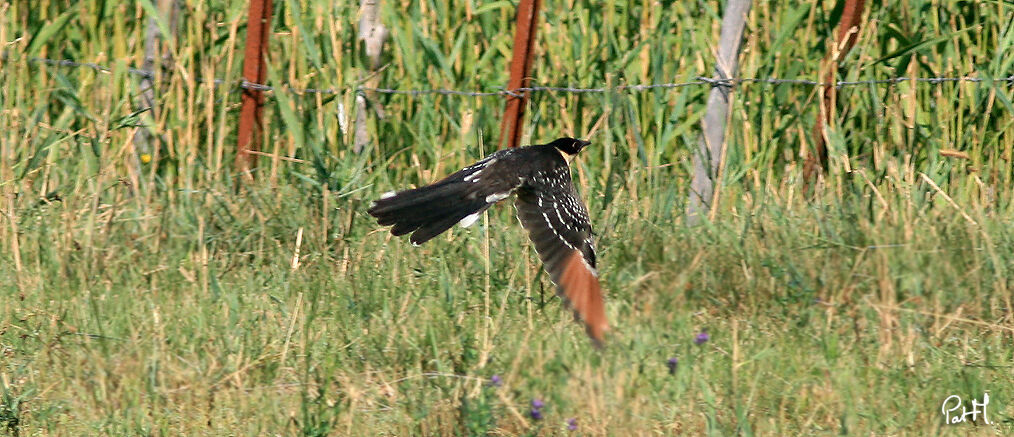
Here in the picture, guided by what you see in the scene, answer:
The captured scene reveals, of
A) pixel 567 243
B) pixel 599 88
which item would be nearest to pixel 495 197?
pixel 567 243

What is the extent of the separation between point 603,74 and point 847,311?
2.08 meters

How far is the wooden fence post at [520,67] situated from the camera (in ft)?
18.8

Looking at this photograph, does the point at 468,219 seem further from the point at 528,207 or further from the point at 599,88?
the point at 599,88

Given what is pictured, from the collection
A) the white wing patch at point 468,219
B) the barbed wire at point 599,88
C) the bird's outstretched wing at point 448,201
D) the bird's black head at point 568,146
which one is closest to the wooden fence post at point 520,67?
the barbed wire at point 599,88

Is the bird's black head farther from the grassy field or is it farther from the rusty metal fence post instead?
the rusty metal fence post

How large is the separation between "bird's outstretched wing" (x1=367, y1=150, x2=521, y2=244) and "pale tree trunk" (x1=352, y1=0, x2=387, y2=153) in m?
1.25

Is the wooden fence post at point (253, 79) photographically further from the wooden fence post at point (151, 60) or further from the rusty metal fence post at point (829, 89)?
the rusty metal fence post at point (829, 89)

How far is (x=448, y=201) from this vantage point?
4676 millimetres

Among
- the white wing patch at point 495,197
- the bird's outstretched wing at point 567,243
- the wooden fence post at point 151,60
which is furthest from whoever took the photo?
the wooden fence post at point 151,60

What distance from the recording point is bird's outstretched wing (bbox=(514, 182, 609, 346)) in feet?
13.0

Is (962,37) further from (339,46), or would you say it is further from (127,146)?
(127,146)
